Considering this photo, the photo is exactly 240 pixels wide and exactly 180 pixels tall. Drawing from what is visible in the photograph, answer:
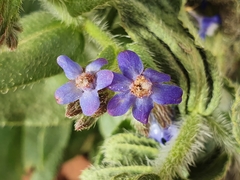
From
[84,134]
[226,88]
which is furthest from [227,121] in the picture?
[84,134]

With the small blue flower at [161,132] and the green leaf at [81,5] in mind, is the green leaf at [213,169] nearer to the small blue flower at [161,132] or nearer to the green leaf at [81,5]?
the small blue flower at [161,132]

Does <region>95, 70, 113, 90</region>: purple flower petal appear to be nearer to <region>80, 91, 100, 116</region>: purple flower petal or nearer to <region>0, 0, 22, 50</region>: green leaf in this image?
<region>80, 91, 100, 116</region>: purple flower petal

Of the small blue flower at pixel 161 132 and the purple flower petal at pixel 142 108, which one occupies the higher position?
the purple flower petal at pixel 142 108

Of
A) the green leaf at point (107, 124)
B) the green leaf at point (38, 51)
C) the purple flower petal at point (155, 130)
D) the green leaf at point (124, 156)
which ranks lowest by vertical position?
the green leaf at point (107, 124)

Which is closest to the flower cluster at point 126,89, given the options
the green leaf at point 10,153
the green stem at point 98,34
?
the green stem at point 98,34

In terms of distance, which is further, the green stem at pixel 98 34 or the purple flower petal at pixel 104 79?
the green stem at pixel 98 34

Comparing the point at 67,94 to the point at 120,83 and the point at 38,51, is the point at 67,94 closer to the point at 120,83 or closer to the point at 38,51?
the point at 120,83

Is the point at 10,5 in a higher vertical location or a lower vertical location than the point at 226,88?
higher

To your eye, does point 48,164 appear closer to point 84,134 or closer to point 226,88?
point 84,134
